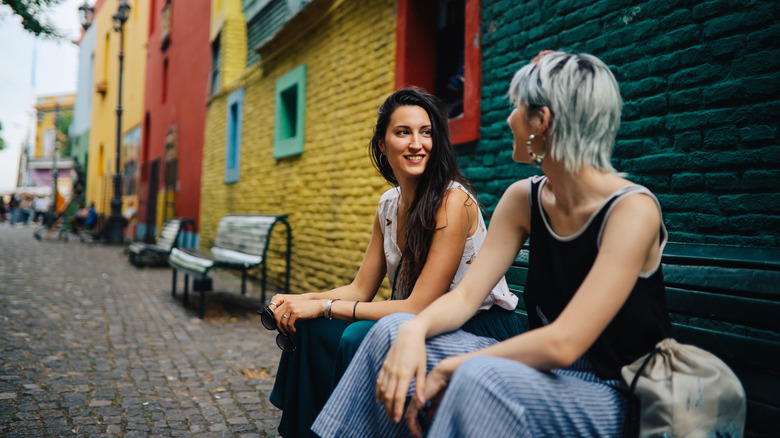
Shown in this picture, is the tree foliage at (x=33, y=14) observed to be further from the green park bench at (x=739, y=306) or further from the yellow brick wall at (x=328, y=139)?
the green park bench at (x=739, y=306)

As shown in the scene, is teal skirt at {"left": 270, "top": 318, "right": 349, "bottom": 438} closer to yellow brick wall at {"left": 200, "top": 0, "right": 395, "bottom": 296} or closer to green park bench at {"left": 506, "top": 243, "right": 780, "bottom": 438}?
green park bench at {"left": 506, "top": 243, "right": 780, "bottom": 438}

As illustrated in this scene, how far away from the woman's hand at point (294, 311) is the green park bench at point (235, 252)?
3.81 meters

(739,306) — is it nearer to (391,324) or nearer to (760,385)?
(760,385)

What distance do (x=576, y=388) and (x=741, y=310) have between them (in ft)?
2.49

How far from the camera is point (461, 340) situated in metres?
1.91

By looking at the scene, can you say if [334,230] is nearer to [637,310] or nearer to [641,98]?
[641,98]

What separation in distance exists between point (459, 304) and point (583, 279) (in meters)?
0.42

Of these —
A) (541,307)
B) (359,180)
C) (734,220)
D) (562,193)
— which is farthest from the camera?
(359,180)

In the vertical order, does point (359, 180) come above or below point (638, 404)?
above

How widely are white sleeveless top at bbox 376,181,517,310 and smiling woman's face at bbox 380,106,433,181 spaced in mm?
180

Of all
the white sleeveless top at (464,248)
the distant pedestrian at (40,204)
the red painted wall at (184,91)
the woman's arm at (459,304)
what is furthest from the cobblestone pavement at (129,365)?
the distant pedestrian at (40,204)

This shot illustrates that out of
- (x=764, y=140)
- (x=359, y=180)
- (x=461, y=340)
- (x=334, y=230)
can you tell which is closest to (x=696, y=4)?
(x=764, y=140)

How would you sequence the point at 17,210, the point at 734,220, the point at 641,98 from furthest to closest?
the point at 17,210 → the point at 641,98 → the point at 734,220

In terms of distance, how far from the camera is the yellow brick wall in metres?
6.24
